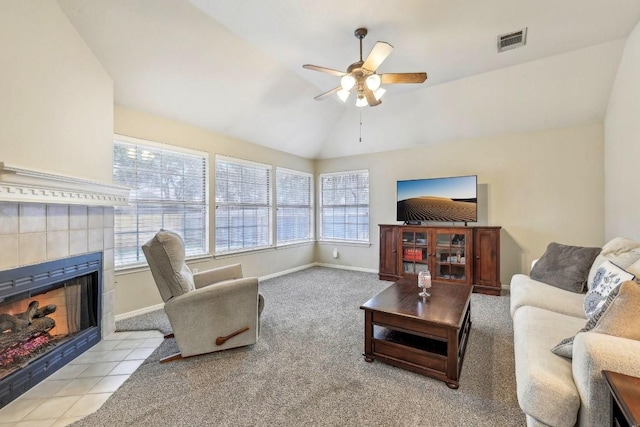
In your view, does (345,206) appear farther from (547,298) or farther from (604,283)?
(604,283)

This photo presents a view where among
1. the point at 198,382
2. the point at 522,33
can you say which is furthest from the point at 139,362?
the point at 522,33

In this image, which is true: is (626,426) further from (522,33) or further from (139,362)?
(522,33)

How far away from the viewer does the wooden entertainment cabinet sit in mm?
4031

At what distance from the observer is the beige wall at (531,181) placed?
3813mm

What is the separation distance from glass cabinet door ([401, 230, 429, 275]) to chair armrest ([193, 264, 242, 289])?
2.87 meters

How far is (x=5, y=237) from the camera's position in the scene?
1850mm

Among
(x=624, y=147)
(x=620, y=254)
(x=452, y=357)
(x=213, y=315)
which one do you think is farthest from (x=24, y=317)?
(x=624, y=147)

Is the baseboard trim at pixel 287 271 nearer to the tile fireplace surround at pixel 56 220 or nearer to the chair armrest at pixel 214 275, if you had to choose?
the chair armrest at pixel 214 275

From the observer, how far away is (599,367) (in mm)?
1087

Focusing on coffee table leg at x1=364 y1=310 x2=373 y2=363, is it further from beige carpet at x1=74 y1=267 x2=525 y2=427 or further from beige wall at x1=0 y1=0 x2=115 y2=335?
beige wall at x1=0 y1=0 x2=115 y2=335

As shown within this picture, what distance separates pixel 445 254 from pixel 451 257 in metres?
0.10

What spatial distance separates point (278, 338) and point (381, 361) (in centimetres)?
100

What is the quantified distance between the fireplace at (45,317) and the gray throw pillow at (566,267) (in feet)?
14.7

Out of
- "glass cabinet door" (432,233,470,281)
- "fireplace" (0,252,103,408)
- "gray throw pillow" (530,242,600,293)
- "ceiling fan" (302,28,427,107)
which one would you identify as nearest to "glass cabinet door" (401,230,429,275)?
"glass cabinet door" (432,233,470,281)
